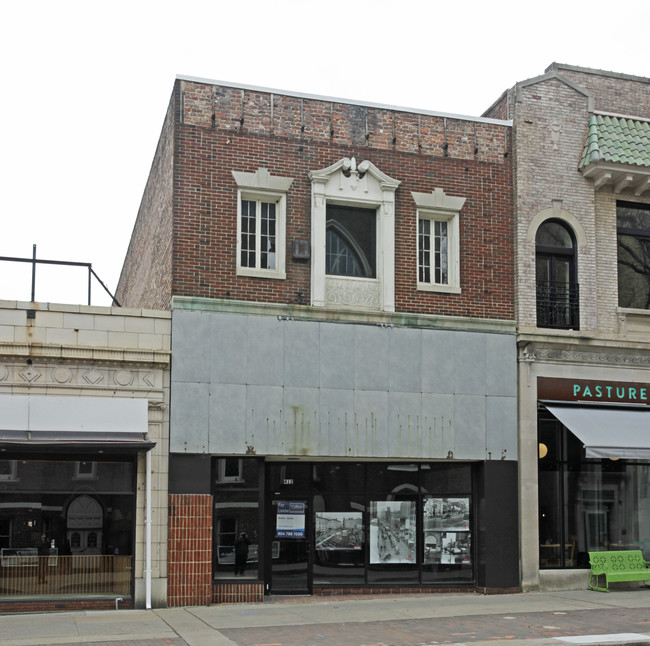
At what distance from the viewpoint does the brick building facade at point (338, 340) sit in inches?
667

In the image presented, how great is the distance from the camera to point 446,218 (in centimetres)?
1919

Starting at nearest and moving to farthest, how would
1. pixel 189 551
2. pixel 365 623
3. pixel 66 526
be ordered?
pixel 365 623, pixel 66 526, pixel 189 551

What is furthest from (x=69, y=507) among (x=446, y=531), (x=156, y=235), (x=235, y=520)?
(x=446, y=531)

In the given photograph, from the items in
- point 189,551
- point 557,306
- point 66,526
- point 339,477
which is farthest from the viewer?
point 557,306

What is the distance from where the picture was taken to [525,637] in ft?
42.6

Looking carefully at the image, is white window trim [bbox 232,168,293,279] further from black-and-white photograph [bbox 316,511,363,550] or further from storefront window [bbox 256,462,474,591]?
black-and-white photograph [bbox 316,511,363,550]

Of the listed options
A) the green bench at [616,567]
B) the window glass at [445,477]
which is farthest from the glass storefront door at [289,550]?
the green bench at [616,567]

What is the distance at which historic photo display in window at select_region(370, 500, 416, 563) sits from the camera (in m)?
18.1

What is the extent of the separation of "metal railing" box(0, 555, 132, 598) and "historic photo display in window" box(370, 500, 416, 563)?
4.79 m

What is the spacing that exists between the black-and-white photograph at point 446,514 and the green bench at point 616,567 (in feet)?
8.53

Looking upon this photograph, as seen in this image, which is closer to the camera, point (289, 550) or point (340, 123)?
point (289, 550)

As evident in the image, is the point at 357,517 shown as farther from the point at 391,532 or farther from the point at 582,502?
the point at 582,502

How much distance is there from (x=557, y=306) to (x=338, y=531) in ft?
21.3

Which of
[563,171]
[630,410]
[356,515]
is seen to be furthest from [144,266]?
[630,410]
